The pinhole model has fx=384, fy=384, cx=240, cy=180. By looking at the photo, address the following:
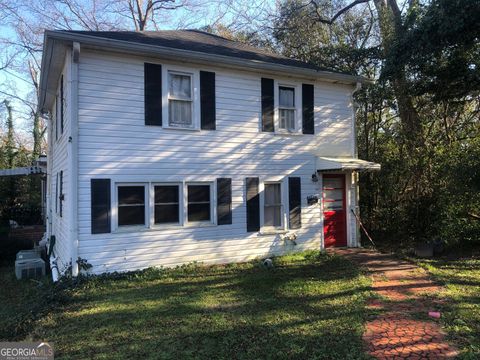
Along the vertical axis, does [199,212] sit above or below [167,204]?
below

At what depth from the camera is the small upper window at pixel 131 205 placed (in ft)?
27.1

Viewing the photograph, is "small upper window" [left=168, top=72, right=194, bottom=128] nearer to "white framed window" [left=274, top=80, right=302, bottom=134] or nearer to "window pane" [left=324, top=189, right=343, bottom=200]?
"white framed window" [left=274, top=80, right=302, bottom=134]

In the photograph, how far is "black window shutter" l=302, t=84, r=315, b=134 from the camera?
34.9 feet

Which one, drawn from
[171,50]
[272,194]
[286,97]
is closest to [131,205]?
[171,50]

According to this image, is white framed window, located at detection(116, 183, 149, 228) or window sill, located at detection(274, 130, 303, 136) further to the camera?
window sill, located at detection(274, 130, 303, 136)

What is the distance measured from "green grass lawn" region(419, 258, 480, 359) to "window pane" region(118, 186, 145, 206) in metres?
6.13

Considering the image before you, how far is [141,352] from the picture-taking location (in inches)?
179

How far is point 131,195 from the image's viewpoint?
838 centimetres

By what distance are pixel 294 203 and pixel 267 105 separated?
A: 2714 mm

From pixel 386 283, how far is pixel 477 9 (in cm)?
568

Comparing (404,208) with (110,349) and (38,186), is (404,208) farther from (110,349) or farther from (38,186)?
(38,186)

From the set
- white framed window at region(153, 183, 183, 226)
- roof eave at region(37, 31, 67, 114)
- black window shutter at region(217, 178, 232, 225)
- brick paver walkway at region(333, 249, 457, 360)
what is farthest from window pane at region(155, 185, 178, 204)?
brick paver walkway at region(333, 249, 457, 360)

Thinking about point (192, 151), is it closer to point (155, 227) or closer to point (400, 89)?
point (155, 227)

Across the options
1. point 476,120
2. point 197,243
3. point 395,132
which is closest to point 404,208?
point 395,132
